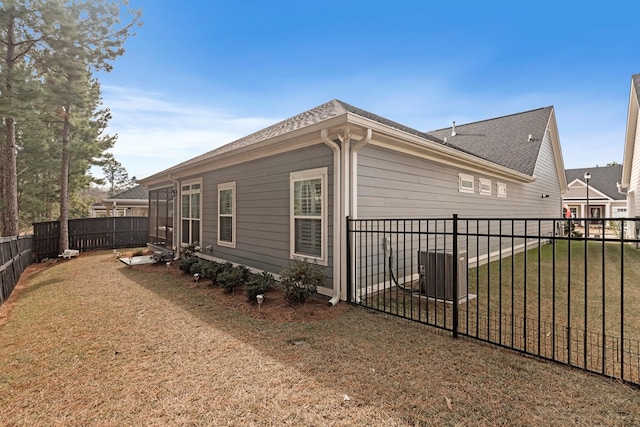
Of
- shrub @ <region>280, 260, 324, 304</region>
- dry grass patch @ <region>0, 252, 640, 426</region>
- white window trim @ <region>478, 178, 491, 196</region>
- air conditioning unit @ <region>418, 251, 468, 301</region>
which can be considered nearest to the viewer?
dry grass patch @ <region>0, 252, 640, 426</region>

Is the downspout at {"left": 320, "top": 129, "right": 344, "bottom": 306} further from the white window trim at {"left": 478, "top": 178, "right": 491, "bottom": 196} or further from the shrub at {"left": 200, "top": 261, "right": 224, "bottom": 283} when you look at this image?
the white window trim at {"left": 478, "top": 178, "right": 491, "bottom": 196}

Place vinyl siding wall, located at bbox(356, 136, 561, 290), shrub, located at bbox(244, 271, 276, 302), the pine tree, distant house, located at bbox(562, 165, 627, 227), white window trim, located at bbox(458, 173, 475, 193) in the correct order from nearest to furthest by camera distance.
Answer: shrub, located at bbox(244, 271, 276, 302) < vinyl siding wall, located at bbox(356, 136, 561, 290) < white window trim, located at bbox(458, 173, 475, 193) < the pine tree < distant house, located at bbox(562, 165, 627, 227)

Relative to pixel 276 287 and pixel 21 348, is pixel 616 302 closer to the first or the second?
pixel 276 287

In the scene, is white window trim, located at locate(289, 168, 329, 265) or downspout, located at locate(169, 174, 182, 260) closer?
white window trim, located at locate(289, 168, 329, 265)

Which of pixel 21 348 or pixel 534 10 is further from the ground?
pixel 534 10

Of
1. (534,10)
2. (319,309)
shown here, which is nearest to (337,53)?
(534,10)

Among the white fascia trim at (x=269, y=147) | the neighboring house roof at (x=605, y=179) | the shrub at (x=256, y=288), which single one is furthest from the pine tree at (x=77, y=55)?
the neighboring house roof at (x=605, y=179)

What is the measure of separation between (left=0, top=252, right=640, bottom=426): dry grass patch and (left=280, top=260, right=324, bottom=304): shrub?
0.42 metres

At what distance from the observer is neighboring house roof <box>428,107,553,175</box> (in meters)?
11.7

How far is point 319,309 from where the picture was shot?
14.1ft

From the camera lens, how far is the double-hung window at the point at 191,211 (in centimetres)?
852

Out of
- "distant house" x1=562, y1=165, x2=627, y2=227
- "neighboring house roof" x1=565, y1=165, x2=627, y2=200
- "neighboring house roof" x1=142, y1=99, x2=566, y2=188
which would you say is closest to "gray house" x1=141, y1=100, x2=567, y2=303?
"neighboring house roof" x1=142, y1=99, x2=566, y2=188

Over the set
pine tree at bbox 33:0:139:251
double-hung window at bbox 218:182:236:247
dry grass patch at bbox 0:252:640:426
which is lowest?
dry grass patch at bbox 0:252:640:426

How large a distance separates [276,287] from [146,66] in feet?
26.4
